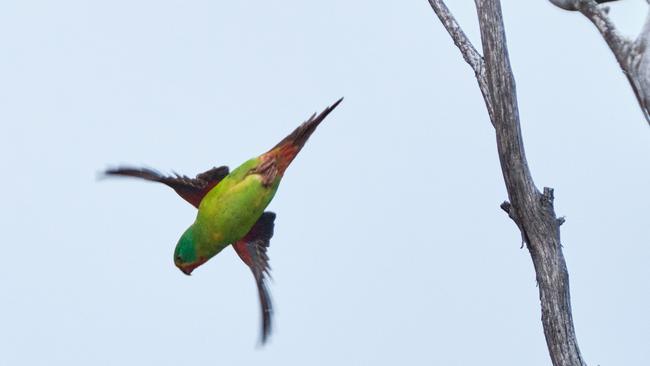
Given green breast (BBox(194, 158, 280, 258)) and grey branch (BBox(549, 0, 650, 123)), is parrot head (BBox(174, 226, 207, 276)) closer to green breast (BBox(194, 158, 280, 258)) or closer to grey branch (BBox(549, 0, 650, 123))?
green breast (BBox(194, 158, 280, 258))

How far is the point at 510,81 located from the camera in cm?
922

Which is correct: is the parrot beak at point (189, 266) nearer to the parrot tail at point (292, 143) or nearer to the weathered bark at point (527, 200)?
the parrot tail at point (292, 143)

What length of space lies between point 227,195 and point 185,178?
52 cm

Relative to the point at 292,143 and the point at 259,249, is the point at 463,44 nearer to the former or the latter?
the point at 292,143

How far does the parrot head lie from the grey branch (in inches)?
152

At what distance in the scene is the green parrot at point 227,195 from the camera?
10.3 meters

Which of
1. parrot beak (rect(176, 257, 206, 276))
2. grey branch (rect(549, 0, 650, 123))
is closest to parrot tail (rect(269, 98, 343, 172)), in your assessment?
parrot beak (rect(176, 257, 206, 276))

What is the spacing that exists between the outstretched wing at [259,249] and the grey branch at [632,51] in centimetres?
357

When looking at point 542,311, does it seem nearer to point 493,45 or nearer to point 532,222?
point 532,222

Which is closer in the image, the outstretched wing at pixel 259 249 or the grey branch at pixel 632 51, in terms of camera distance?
the grey branch at pixel 632 51

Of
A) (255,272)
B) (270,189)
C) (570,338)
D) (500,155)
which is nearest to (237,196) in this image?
(270,189)

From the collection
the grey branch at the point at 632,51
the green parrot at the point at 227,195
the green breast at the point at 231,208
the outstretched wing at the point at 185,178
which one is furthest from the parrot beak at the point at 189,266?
the grey branch at the point at 632,51

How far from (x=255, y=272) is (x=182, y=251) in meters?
0.87

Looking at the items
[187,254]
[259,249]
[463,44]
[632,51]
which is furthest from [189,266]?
[632,51]
